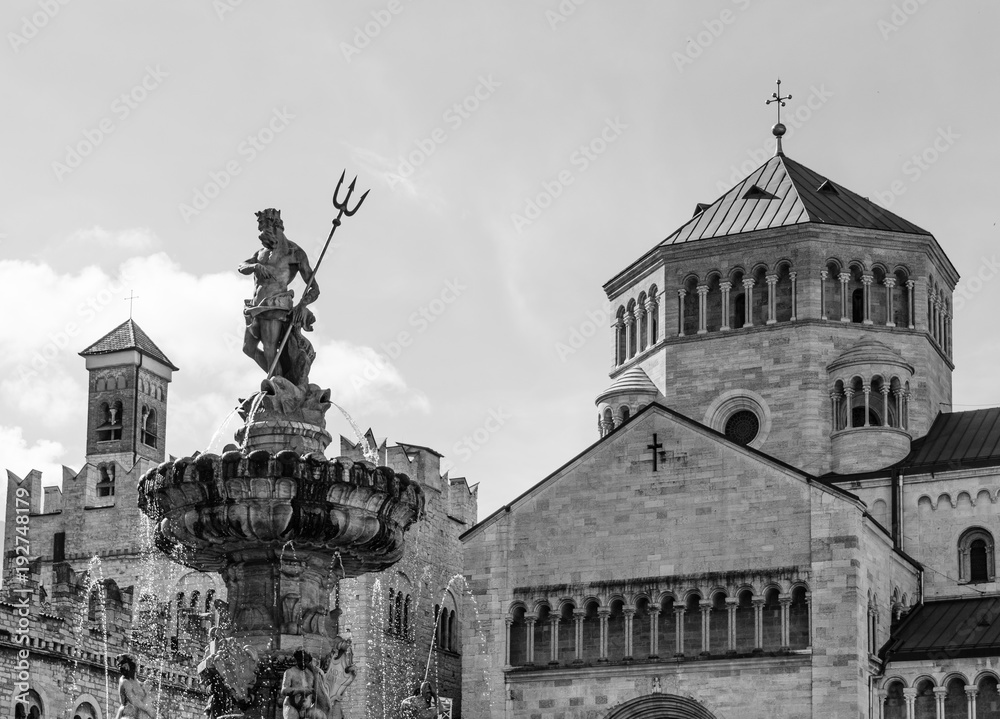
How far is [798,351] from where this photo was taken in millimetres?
54781

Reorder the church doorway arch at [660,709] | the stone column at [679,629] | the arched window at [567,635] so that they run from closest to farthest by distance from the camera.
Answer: the church doorway arch at [660,709] → the stone column at [679,629] → the arched window at [567,635]

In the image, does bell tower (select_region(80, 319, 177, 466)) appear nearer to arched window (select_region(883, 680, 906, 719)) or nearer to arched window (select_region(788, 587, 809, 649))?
arched window (select_region(788, 587, 809, 649))

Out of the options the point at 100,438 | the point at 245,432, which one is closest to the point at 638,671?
the point at 245,432

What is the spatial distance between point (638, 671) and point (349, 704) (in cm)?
1504

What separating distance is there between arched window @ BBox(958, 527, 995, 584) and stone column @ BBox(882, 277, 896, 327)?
279 inches

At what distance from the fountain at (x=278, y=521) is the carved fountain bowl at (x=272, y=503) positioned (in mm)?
16

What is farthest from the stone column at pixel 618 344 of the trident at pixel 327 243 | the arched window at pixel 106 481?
the trident at pixel 327 243

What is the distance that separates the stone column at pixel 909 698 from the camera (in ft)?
155

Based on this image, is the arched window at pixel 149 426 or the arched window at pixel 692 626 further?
the arched window at pixel 149 426

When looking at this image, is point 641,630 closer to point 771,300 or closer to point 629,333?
point 771,300

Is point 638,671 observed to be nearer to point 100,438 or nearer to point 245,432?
point 245,432

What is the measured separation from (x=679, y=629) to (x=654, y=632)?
0.69 metres

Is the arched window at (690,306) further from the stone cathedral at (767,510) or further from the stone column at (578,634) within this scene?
the stone column at (578,634)

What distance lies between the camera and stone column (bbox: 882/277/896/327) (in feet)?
182
